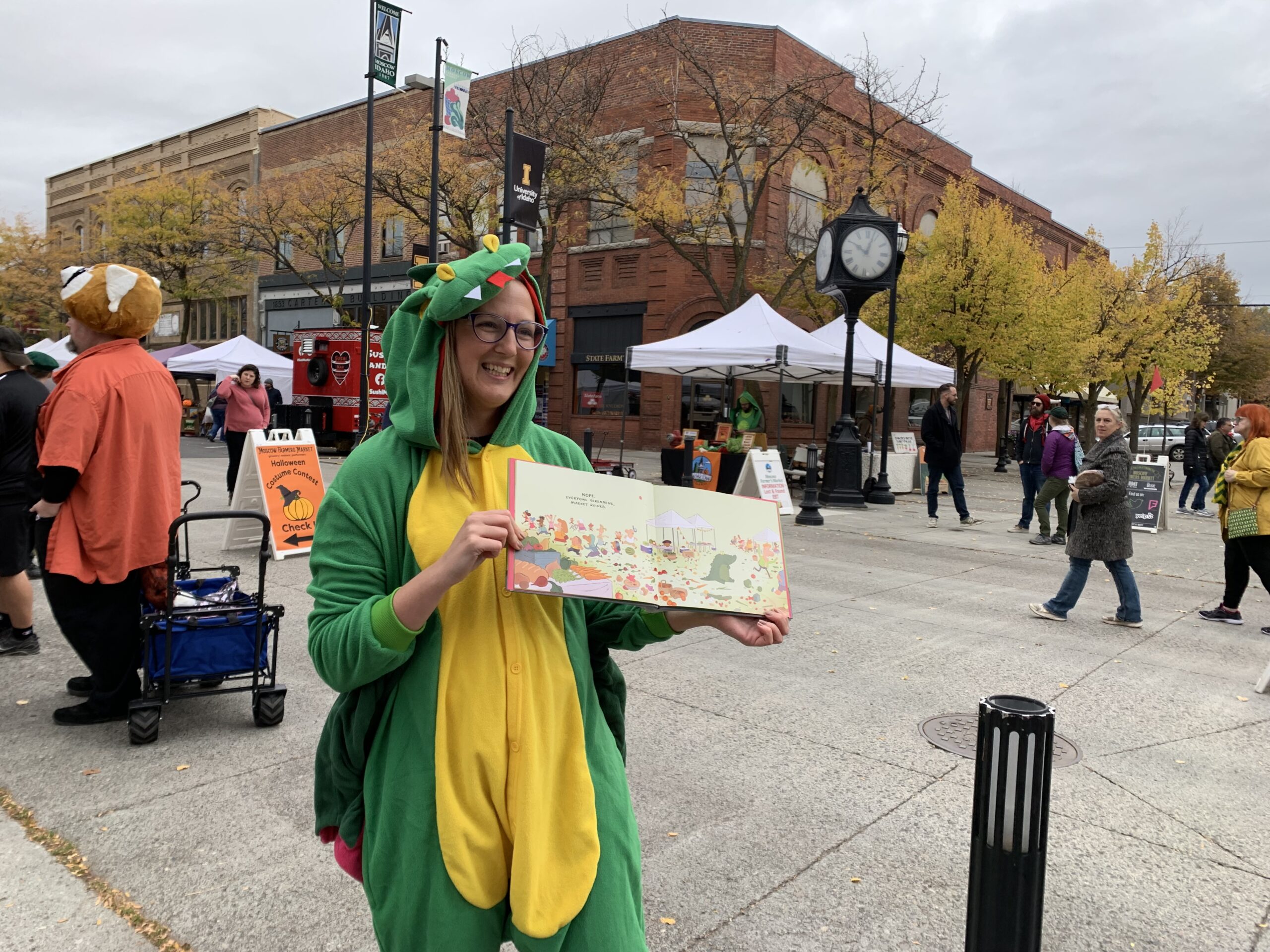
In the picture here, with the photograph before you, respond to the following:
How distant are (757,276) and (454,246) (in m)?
10.2

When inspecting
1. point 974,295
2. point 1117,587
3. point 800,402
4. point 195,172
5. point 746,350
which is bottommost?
point 1117,587

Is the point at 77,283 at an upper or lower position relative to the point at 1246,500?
upper

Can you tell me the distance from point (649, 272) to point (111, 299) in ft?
78.9

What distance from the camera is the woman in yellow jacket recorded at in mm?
6629

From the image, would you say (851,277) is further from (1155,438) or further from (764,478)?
(1155,438)

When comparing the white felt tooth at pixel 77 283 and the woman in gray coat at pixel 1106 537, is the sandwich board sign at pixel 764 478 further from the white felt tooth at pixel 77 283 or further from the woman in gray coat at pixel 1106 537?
the white felt tooth at pixel 77 283

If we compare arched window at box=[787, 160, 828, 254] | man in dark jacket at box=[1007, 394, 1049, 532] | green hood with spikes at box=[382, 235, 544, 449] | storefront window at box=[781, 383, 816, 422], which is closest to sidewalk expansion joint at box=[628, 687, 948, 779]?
green hood with spikes at box=[382, 235, 544, 449]

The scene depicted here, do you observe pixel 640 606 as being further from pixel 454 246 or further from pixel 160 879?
pixel 454 246

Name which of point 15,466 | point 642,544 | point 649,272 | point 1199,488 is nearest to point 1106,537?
point 642,544

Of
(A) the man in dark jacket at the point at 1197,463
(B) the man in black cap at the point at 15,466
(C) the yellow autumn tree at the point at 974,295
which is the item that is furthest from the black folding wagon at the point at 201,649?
(C) the yellow autumn tree at the point at 974,295

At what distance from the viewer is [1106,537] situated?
695 centimetres

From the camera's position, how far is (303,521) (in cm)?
885

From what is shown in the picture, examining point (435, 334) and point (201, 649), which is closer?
point (435, 334)

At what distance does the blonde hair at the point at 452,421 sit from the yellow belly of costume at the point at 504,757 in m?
0.07
